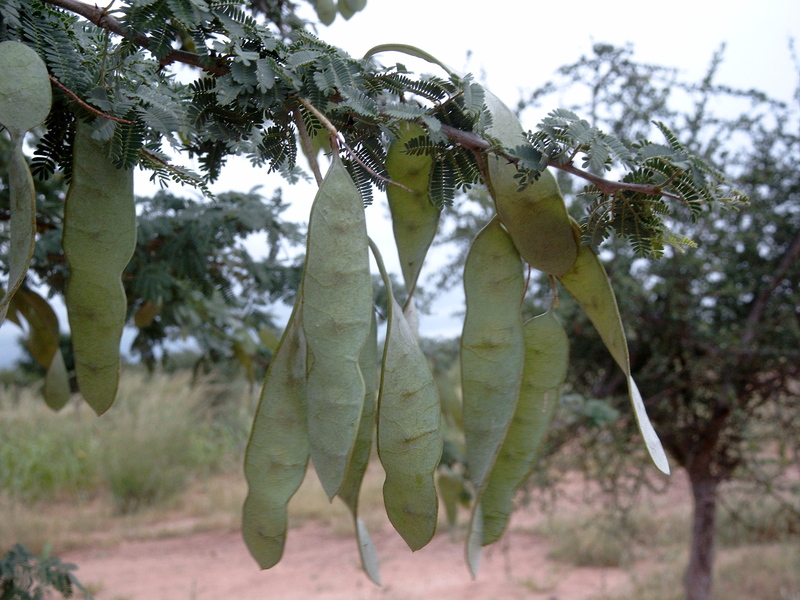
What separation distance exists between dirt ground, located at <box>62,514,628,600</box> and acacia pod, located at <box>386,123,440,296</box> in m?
3.07

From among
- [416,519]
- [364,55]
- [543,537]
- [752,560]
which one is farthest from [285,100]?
[543,537]

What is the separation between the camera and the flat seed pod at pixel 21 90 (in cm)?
44

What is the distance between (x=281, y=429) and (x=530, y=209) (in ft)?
0.97

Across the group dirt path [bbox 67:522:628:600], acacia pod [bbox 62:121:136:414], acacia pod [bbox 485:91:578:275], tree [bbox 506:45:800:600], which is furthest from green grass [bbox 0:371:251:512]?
acacia pod [bbox 485:91:578:275]

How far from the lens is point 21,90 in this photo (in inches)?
17.8

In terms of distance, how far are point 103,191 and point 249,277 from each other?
1.28 metres

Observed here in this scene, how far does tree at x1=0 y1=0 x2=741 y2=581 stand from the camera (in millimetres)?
481

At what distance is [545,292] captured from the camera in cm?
292

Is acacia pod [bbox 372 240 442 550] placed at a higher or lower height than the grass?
higher

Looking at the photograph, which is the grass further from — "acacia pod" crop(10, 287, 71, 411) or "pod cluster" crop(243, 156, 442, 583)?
"pod cluster" crop(243, 156, 442, 583)

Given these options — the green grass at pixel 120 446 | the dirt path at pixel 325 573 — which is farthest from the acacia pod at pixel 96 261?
the green grass at pixel 120 446

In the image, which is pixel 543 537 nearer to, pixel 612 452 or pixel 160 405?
pixel 612 452

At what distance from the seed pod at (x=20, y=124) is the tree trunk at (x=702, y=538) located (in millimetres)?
3184

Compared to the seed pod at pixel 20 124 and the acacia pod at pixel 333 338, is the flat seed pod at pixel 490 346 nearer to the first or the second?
the acacia pod at pixel 333 338
